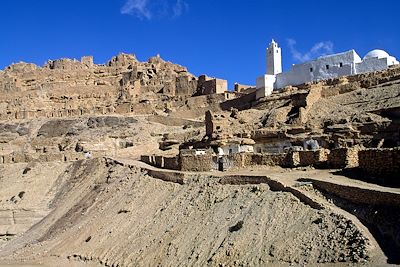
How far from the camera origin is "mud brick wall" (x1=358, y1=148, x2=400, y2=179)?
13.0 m

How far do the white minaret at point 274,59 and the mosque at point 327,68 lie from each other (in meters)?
1.00

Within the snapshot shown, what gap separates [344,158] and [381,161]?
220 cm

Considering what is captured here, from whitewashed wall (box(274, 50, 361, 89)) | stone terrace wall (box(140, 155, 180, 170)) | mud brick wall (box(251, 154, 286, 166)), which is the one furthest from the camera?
whitewashed wall (box(274, 50, 361, 89))

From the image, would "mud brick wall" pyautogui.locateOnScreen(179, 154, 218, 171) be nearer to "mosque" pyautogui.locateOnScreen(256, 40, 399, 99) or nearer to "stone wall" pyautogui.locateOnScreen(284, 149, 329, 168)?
"stone wall" pyautogui.locateOnScreen(284, 149, 329, 168)

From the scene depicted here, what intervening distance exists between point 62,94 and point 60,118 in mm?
8385

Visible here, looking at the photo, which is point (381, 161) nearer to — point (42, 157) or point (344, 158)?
point (344, 158)

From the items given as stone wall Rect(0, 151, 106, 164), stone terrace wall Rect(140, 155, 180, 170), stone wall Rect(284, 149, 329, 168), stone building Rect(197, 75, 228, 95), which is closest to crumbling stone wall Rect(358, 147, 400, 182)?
stone wall Rect(284, 149, 329, 168)

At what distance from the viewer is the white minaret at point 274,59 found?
134ft

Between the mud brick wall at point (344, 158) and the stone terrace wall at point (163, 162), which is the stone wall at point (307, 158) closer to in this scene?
the mud brick wall at point (344, 158)

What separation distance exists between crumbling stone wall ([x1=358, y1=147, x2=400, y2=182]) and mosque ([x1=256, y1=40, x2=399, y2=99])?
18.8 m

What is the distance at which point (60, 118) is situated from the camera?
45531mm

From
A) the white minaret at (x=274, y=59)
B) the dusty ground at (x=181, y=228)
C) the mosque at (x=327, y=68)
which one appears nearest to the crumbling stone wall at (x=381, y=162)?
the dusty ground at (x=181, y=228)

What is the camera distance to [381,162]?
13594mm

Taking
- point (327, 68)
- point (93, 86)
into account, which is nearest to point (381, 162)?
point (327, 68)
